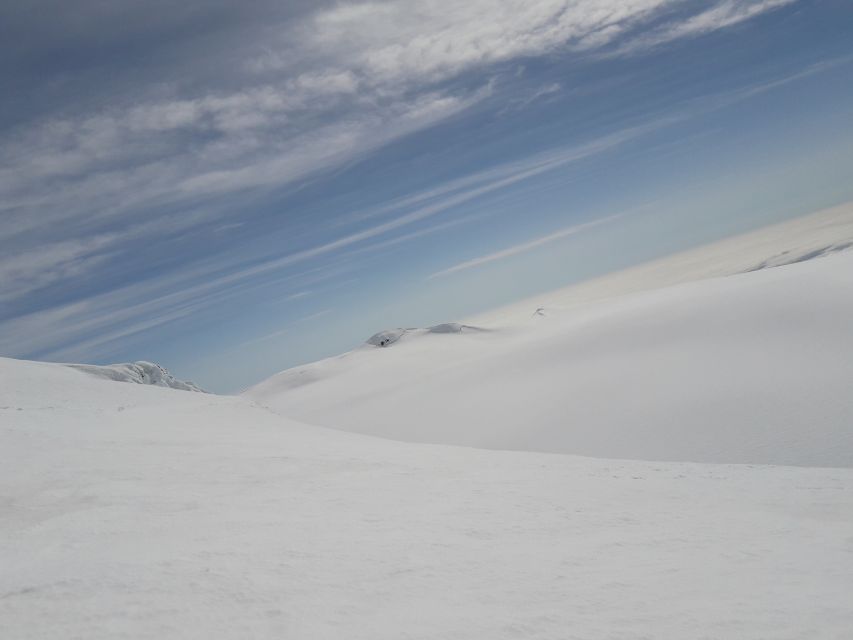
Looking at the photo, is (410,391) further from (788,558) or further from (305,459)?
(788,558)

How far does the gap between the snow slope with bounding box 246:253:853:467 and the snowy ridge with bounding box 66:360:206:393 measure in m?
8.44

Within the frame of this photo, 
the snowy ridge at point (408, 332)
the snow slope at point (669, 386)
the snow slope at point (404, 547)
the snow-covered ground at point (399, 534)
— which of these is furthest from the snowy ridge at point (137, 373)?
the snow slope at point (404, 547)

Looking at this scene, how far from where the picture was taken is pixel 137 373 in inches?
1276

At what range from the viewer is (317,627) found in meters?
2.96

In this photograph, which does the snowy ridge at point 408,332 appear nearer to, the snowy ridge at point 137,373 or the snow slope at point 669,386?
the snow slope at point 669,386

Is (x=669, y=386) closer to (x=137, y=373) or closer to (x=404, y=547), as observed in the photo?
(x=404, y=547)

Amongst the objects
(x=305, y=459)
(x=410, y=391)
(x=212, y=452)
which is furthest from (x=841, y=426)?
(x=410, y=391)

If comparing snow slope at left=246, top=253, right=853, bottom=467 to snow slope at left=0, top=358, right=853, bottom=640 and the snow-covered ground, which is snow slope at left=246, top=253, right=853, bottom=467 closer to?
the snow-covered ground

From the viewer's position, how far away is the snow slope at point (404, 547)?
10.1 feet

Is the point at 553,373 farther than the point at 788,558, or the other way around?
the point at 553,373

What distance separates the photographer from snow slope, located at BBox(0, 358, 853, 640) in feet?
10.1

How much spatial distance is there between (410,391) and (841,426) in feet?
66.7

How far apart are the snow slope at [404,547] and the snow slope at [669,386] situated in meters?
6.83

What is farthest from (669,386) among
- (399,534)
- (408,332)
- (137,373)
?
(408,332)
